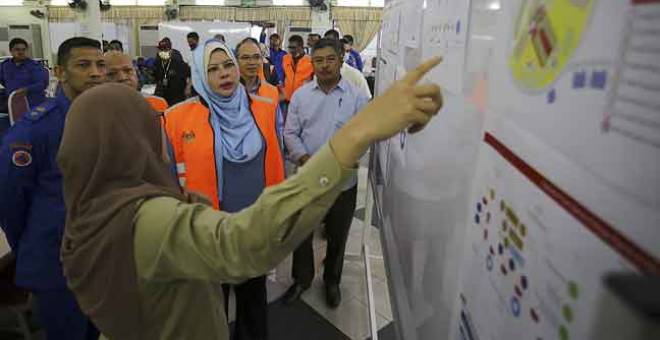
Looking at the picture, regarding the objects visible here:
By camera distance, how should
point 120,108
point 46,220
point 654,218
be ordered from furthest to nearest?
point 46,220
point 120,108
point 654,218

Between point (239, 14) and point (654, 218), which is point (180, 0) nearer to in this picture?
point (239, 14)

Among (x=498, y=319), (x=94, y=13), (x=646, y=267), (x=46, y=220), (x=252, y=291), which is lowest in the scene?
(x=252, y=291)

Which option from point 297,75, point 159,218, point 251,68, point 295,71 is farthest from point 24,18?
point 159,218

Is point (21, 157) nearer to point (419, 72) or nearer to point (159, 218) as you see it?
point (159, 218)

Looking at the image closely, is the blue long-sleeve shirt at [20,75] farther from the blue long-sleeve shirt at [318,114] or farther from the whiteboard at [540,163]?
the whiteboard at [540,163]

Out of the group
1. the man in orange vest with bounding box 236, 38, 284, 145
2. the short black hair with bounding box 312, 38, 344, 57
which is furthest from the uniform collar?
the short black hair with bounding box 312, 38, 344, 57

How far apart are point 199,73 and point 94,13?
9393 millimetres

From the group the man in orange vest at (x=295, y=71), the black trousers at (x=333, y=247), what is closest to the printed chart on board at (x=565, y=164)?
the black trousers at (x=333, y=247)

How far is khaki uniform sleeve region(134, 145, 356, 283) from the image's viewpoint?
22.9 inches

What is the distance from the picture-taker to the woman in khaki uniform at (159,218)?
573 millimetres

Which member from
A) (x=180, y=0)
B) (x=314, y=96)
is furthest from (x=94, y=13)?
(x=314, y=96)

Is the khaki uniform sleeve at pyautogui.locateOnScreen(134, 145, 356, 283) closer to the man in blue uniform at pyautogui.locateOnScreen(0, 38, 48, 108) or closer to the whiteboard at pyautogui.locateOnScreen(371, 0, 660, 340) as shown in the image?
the whiteboard at pyautogui.locateOnScreen(371, 0, 660, 340)

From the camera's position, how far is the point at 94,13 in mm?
9484

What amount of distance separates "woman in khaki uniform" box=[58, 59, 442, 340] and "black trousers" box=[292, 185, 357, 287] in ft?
4.36
